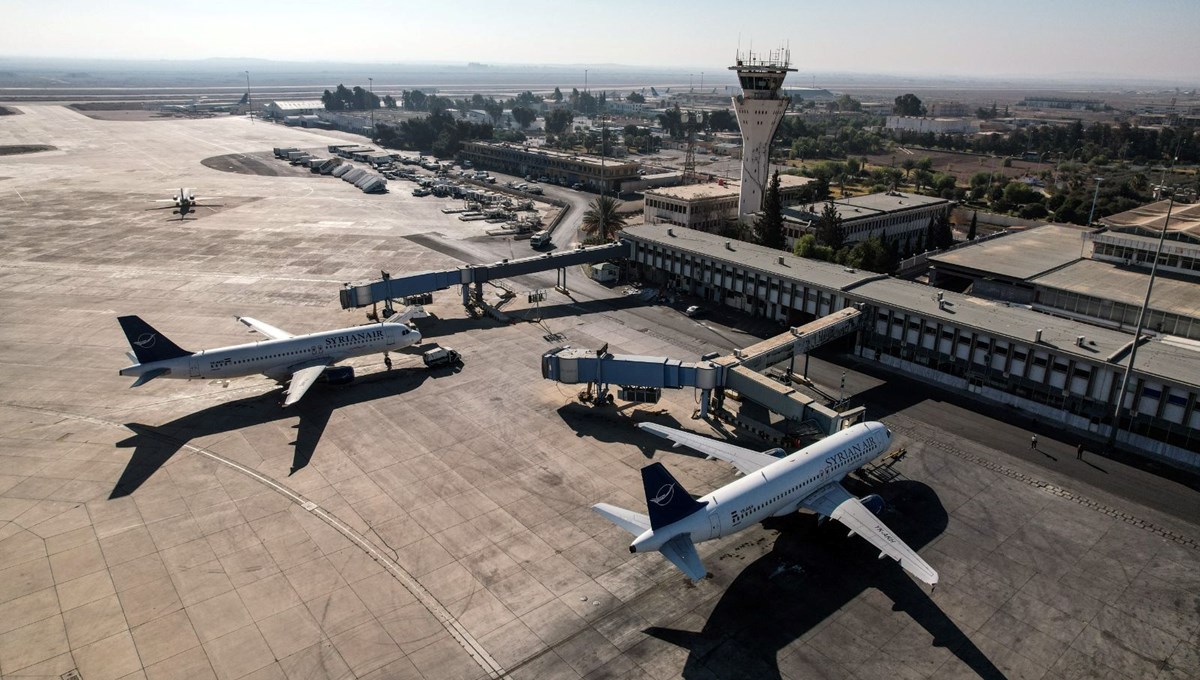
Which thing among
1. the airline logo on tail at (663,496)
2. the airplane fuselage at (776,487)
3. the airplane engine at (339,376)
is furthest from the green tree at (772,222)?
the airline logo on tail at (663,496)

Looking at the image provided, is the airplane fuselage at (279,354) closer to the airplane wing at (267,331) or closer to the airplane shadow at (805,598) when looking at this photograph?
the airplane wing at (267,331)

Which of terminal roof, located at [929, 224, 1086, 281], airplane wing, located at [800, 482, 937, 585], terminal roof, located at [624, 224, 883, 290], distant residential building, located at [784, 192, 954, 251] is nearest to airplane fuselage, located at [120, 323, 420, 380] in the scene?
terminal roof, located at [624, 224, 883, 290]

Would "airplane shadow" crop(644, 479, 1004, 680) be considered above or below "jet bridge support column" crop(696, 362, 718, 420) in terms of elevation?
below

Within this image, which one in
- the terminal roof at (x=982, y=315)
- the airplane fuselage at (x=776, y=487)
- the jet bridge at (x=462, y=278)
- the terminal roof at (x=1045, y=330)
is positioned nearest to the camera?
the airplane fuselage at (x=776, y=487)

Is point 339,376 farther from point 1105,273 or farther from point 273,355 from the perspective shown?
point 1105,273

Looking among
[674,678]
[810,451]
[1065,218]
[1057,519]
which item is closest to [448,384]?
[810,451]

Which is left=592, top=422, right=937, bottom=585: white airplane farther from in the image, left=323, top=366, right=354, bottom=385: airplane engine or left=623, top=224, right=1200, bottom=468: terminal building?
left=323, top=366, right=354, bottom=385: airplane engine

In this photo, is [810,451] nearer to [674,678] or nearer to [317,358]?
[674,678]
